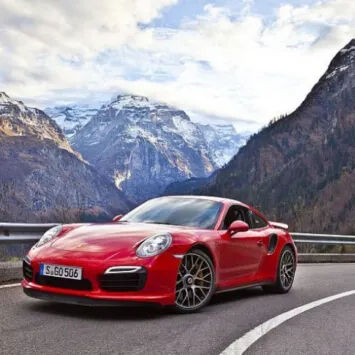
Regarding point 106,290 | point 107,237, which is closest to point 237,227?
point 107,237

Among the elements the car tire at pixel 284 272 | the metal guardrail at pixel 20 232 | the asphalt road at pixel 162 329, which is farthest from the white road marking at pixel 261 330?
the metal guardrail at pixel 20 232

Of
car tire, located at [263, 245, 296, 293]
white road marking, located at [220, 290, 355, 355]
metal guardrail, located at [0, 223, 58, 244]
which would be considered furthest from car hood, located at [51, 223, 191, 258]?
car tire, located at [263, 245, 296, 293]

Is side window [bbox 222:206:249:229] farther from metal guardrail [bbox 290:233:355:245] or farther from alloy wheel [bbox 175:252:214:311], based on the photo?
metal guardrail [bbox 290:233:355:245]

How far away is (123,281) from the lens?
5969 mm

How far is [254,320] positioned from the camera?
642cm

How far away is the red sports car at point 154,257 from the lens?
19.5ft

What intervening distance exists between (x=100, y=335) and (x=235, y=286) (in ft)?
8.62

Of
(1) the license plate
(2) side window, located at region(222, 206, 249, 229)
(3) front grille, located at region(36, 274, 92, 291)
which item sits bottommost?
(3) front grille, located at region(36, 274, 92, 291)

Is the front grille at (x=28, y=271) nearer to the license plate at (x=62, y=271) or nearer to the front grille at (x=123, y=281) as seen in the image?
the license plate at (x=62, y=271)

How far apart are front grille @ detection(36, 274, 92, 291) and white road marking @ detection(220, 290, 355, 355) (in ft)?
4.77

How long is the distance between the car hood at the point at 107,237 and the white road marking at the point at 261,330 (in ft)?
4.21

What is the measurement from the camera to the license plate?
5945mm

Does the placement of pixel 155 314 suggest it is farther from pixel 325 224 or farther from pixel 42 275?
pixel 325 224

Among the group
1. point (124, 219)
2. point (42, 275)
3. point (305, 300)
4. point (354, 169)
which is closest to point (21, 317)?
point (42, 275)
